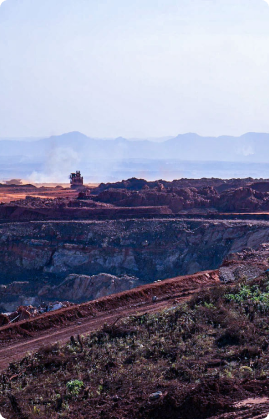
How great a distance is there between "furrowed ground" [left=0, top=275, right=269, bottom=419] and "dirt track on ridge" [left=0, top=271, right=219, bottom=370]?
88 cm

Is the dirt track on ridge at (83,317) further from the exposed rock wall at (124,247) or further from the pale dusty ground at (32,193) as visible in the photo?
the pale dusty ground at (32,193)

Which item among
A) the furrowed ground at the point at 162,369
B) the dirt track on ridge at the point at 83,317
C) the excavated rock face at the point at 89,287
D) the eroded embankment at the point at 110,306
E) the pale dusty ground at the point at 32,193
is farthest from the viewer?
the pale dusty ground at the point at 32,193

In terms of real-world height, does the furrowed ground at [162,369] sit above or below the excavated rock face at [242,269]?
below

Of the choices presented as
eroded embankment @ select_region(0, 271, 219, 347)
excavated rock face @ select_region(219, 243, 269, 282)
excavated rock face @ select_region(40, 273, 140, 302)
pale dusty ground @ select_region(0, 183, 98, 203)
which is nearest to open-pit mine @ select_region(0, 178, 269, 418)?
excavated rock face @ select_region(40, 273, 140, 302)

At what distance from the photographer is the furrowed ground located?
734cm

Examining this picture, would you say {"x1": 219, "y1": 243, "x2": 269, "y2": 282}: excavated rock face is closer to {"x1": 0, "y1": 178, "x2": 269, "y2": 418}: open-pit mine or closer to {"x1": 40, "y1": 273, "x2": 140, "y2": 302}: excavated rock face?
→ {"x1": 0, "y1": 178, "x2": 269, "y2": 418}: open-pit mine

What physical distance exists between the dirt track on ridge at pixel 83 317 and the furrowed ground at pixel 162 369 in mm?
883

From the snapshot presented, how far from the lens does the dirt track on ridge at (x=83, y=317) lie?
39.1ft

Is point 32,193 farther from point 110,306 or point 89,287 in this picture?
point 110,306

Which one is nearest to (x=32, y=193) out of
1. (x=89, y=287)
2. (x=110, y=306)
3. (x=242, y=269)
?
(x=89, y=287)

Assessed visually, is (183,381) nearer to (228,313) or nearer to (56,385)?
(56,385)

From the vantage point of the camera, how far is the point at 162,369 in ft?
29.3

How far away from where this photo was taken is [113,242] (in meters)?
32.2

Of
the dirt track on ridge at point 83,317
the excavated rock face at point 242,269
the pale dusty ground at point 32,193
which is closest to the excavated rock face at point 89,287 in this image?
the excavated rock face at point 242,269
